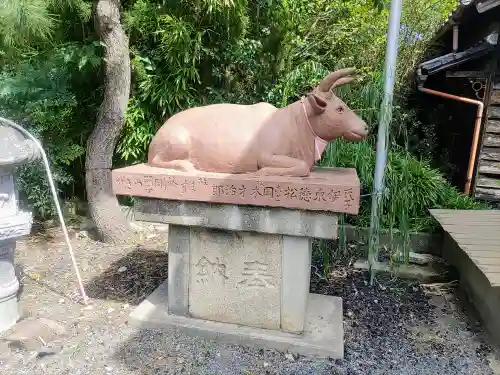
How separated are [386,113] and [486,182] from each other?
256 cm

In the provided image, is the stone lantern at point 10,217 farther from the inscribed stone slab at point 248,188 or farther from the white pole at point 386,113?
the white pole at point 386,113

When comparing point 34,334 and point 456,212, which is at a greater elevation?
point 456,212

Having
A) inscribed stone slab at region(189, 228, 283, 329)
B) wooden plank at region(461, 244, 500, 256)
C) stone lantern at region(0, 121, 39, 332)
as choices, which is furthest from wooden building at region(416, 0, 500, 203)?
stone lantern at region(0, 121, 39, 332)

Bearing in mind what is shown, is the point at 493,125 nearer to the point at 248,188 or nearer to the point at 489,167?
the point at 489,167

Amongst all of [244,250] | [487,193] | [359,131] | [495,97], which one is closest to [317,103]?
[359,131]

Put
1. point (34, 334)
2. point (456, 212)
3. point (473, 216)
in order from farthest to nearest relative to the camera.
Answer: point (456, 212) < point (473, 216) < point (34, 334)

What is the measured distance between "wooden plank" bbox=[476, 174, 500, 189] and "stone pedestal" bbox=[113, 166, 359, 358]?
3.25 meters

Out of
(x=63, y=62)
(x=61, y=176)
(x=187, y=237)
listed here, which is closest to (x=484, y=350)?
(x=187, y=237)

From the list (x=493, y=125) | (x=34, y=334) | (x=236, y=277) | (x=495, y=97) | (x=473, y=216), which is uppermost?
(x=495, y=97)

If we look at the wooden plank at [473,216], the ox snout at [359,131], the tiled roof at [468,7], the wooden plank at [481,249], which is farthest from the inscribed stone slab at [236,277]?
the tiled roof at [468,7]

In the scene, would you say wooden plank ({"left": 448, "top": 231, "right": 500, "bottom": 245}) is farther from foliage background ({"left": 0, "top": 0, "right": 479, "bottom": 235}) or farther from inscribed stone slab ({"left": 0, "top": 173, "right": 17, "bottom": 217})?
inscribed stone slab ({"left": 0, "top": 173, "right": 17, "bottom": 217})

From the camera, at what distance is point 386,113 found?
3.58 meters

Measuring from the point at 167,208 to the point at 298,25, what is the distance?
4508 millimetres

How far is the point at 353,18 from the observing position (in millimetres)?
7121
